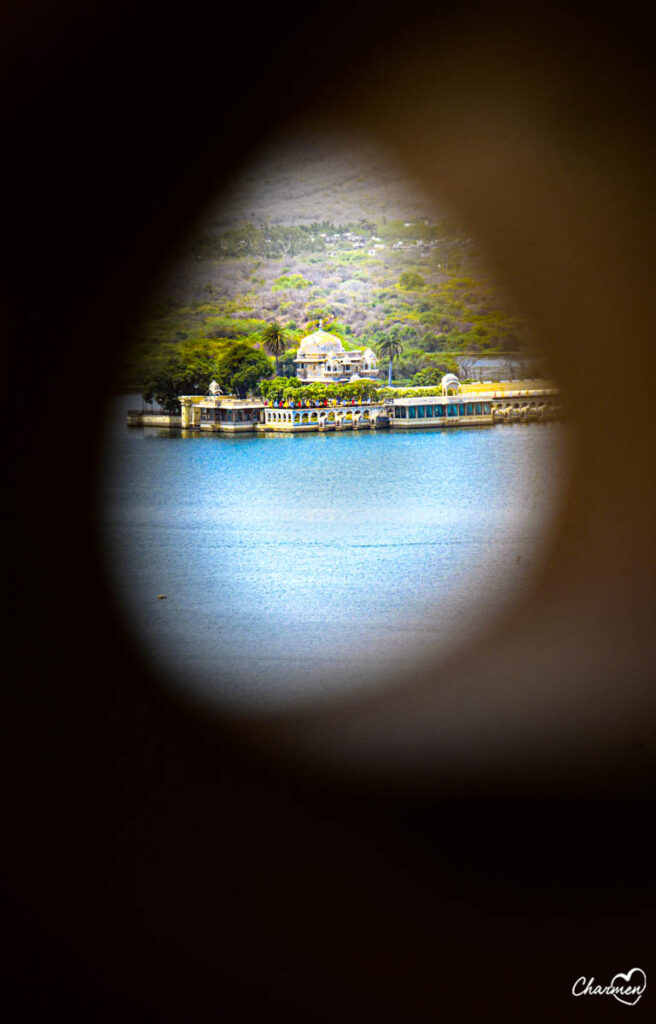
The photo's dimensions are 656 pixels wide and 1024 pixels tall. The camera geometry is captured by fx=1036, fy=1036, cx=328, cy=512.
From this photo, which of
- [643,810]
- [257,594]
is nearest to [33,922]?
[643,810]

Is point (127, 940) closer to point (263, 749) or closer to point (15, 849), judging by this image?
point (15, 849)

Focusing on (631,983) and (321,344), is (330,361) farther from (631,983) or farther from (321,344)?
(631,983)

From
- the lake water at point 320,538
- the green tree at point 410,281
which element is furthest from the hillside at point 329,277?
the lake water at point 320,538
